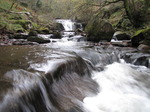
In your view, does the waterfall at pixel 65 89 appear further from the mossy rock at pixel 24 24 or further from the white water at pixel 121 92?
the mossy rock at pixel 24 24

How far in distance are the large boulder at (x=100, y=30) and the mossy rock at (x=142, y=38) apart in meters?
2.40

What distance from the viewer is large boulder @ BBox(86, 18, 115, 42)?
41.4ft

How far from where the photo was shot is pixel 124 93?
444 centimetres

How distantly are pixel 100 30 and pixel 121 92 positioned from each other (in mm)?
8684

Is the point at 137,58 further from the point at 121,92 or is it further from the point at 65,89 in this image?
the point at 65,89

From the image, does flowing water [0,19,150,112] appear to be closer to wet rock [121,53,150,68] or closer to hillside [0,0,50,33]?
wet rock [121,53,150,68]

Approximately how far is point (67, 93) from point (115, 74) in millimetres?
2903

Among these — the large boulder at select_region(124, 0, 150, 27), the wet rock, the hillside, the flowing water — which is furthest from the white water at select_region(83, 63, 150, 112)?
the large boulder at select_region(124, 0, 150, 27)

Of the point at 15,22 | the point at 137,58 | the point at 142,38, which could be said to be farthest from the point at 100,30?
the point at 15,22

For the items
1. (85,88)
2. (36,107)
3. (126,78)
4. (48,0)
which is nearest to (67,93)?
(85,88)

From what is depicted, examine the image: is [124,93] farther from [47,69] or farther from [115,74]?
[47,69]

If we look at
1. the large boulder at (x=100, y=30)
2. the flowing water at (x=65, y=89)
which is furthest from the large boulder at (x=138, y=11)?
the flowing water at (x=65, y=89)

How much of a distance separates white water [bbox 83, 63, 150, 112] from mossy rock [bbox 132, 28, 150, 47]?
3.63 meters

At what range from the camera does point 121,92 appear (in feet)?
14.8
